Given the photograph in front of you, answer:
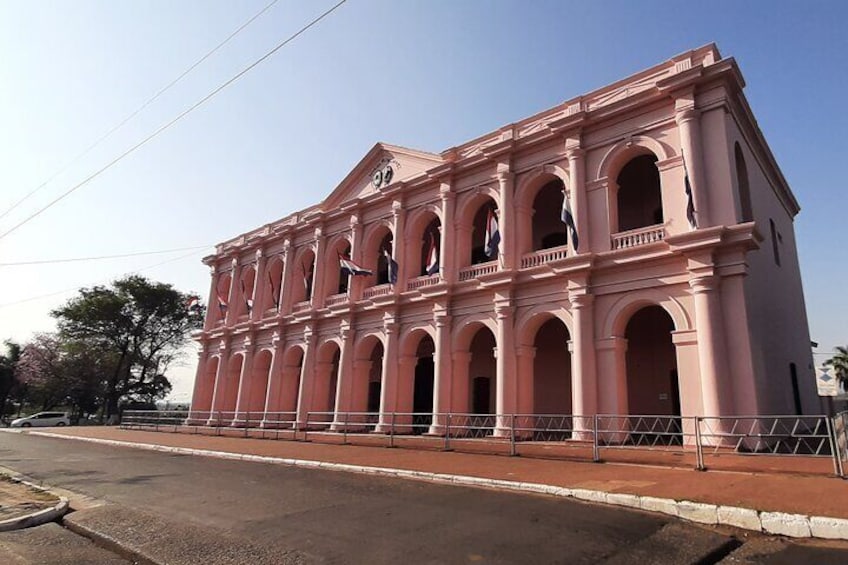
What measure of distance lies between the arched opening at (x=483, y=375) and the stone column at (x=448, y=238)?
282cm

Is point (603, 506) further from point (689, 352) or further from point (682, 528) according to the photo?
point (689, 352)

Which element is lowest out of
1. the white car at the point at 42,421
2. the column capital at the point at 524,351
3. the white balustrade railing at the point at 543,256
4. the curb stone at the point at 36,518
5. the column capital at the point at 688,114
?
the white car at the point at 42,421

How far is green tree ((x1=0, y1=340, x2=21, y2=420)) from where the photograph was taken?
43156mm

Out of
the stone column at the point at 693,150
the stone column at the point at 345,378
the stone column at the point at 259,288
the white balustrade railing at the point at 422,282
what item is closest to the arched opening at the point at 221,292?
the stone column at the point at 259,288

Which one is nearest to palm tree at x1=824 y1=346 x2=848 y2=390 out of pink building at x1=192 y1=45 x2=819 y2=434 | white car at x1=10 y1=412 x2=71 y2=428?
pink building at x1=192 y1=45 x2=819 y2=434

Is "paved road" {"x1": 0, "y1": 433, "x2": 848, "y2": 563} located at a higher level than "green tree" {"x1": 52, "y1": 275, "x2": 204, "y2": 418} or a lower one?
lower

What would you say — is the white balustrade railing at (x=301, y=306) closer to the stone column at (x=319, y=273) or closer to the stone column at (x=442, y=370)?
the stone column at (x=319, y=273)

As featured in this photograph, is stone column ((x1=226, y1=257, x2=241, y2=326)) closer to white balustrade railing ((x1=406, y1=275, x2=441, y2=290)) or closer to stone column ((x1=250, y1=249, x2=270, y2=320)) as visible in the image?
stone column ((x1=250, y1=249, x2=270, y2=320))

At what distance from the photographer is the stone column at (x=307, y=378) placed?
21406 millimetres

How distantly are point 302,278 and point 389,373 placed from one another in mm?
8618

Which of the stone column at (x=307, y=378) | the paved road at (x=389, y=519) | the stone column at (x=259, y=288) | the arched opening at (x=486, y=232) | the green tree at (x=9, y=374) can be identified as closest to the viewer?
the paved road at (x=389, y=519)

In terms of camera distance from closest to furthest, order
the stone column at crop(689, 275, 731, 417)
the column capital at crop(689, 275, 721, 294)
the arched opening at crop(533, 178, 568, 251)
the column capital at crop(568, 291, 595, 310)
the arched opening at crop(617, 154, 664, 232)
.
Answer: the stone column at crop(689, 275, 731, 417)
the column capital at crop(689, 275, 721, 294)
the column capital at crop(568, 291, 595, 310)
the arched opening at crop(617, 154, 664, 232)
the arched opening at crop(533, 178, 568, 251)

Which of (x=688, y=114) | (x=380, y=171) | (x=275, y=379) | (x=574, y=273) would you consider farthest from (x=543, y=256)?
(x=275, y=379)

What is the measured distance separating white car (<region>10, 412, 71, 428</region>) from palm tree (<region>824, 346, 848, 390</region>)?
65115 millimetres
